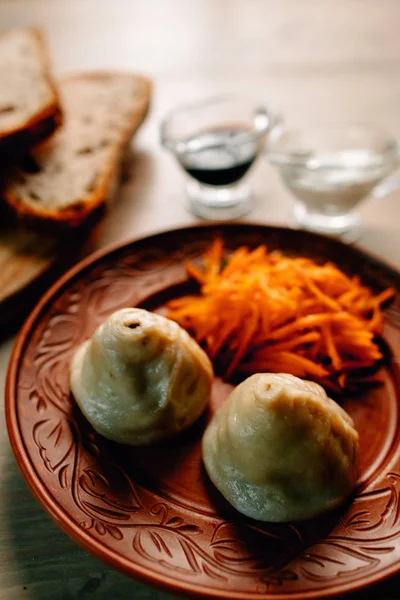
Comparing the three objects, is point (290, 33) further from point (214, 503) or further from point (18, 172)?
point (214, 503)

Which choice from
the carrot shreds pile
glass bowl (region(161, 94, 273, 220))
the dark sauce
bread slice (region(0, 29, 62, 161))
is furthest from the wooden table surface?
the carrot shreds pile

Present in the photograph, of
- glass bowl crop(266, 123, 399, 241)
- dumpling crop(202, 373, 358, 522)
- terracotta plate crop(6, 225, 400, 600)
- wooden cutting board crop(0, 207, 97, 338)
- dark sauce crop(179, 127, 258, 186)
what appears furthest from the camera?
dark sauce crop(179, 127, 258, 186)

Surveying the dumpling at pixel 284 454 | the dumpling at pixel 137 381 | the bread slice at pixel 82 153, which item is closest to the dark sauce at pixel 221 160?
the bread slice at pixel 82 153

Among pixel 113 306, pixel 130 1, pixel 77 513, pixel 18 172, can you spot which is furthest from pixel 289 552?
pixel 130 1

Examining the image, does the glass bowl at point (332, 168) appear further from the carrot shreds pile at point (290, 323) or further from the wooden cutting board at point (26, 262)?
the wooden cutting board at point (26, 262)

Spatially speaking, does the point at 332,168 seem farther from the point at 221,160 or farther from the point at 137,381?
the point at 137,381

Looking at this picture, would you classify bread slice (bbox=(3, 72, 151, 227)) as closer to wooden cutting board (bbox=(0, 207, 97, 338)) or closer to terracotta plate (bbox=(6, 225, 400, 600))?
wooden cutting board (bbox=(0, 207, 97, 338))
